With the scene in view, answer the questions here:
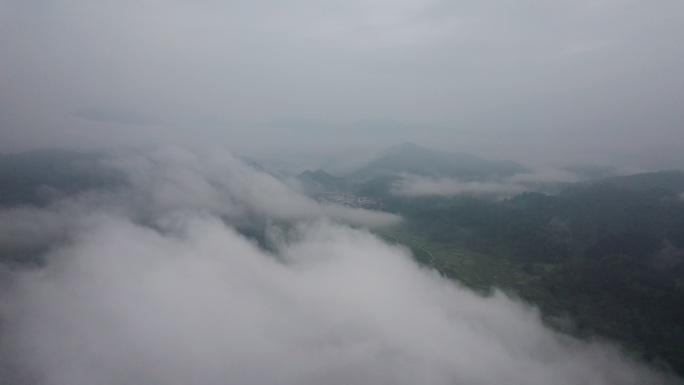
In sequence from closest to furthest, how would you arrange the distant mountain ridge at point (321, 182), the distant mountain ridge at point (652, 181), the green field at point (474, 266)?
the green field at point (474, 266) → the distant mountain ridge at point (652, 181) → the distant mountain ridge at point (321, 182)

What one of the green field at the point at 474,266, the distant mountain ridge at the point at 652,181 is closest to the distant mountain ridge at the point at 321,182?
the green field at the point at 474,266

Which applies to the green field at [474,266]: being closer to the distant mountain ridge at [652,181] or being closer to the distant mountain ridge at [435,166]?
the distant mountain ridge at [652,181]

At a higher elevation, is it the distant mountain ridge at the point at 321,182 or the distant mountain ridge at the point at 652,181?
the distant mountain ridge at the point at 652,181

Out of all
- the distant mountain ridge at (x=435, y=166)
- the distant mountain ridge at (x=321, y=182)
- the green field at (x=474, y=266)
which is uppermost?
the distant mountain ridge at (x=435, y=166)

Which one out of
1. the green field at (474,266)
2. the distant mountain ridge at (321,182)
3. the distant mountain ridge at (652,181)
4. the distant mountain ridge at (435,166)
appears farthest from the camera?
the distant mountain ridge at (435,166)

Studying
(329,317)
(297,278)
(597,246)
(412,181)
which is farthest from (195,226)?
(412,181)

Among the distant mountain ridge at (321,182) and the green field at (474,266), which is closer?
the green field at (474,266)

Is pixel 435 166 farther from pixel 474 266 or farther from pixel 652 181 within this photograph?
pixel 474 266

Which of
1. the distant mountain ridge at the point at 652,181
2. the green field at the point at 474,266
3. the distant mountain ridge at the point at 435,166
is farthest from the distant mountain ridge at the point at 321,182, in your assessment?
the distant mountain ridge at the point at 652,181

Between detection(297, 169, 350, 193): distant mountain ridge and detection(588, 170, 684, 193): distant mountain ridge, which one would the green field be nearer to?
detection(588, 170, 684, 193): distant mountain ridge
